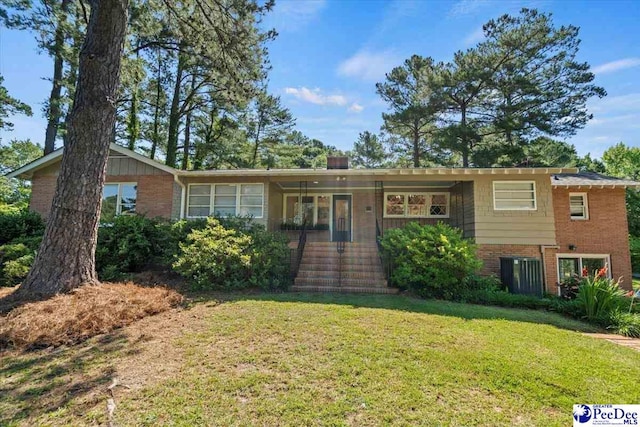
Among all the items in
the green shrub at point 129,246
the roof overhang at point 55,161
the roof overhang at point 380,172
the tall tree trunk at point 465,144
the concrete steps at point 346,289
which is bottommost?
the concrete steps at point 346,289

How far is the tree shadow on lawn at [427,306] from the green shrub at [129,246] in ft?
10.1

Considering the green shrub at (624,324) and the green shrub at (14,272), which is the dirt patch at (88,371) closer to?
the green shrub at (14,272)

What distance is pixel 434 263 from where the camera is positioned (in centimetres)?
776

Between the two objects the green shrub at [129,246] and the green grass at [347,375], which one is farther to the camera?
the green shrub at [129,246]

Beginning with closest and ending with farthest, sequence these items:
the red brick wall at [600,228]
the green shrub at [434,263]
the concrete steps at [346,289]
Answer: the green shrub at [434,263] < the concrete steps at [346,289] < the red brick wall at [600,228]

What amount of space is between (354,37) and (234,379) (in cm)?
1076

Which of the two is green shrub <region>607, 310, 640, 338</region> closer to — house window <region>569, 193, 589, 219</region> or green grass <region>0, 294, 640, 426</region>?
green grass <region>0, 294, 640, 426</region>

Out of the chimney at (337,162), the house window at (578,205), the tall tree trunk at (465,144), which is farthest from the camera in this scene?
the tall tree trunk at (465,144)

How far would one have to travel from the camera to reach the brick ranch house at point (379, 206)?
9.57 m

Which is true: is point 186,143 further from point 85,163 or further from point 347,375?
point 347,375

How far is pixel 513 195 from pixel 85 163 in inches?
465

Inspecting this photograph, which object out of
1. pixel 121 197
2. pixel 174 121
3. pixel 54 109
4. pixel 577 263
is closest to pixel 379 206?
pixel 577 263

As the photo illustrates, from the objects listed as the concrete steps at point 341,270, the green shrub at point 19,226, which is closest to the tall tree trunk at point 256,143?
the green shrub at point 19,226

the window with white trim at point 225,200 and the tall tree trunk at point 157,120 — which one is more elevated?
the tall tree trunk at point 157,120
